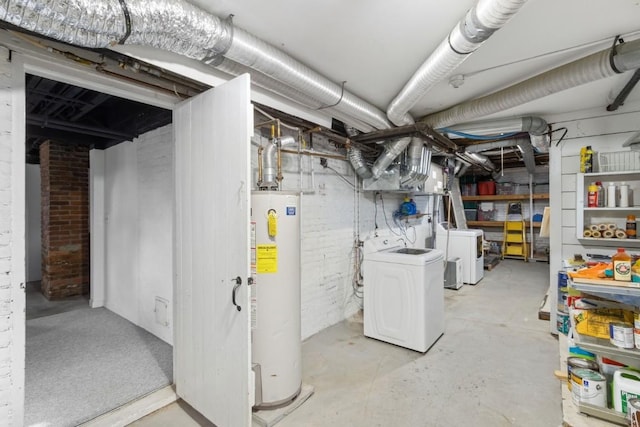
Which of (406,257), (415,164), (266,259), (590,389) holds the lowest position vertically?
(590,389)

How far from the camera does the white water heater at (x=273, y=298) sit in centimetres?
212

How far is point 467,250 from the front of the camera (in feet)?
18.3

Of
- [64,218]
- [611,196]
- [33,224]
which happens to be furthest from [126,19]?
[33,224]

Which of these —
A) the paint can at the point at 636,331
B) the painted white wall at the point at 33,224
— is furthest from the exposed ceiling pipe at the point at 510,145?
the painted white wall at the point at 33,224

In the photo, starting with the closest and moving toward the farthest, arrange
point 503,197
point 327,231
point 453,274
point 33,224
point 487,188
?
point 327,231 → point 453,274 → point 33,224 → point 503,197 → point 487,188

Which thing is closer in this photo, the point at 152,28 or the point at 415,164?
the point at 152,28

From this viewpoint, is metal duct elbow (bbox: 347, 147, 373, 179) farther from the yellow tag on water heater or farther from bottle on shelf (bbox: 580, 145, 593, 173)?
bottle on shelf (bbox: 580, 145, 593, 173)

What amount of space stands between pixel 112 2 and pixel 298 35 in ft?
3.20

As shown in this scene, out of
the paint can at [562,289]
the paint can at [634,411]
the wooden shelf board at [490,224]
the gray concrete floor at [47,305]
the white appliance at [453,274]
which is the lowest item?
the gray concrete floor at [47,305]

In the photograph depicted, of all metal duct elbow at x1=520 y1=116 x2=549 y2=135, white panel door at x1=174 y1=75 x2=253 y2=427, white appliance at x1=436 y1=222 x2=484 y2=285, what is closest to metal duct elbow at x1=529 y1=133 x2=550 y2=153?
metal duct elbow at x1=520 y1=116 x2=549 y2=135

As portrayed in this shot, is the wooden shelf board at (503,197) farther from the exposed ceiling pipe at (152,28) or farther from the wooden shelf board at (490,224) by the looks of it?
the exposed ceiling pipe at (152,28)

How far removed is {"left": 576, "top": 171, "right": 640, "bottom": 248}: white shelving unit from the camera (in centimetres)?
280

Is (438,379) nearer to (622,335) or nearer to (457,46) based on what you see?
(622,335)

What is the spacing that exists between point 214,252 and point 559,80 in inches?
107
